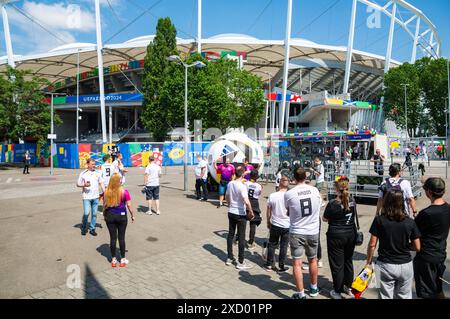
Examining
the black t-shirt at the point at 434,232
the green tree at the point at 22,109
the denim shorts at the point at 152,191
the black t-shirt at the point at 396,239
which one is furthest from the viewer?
the green tree at the point at 22,109

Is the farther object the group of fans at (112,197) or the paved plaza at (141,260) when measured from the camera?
the group of fans at (112,197)

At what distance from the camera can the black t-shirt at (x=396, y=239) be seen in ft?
→ 11.2

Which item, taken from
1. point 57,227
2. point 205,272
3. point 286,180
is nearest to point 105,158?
point 57,227

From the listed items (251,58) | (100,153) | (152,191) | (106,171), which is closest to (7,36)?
(100,153)

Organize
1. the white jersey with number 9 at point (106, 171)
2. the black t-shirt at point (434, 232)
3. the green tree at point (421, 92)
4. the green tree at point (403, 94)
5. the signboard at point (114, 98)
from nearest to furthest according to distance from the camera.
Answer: the black t-shirt at point (434, 232)
the white jersey with number 9 at point (106, 171)
the green tree at point (421, 92)
the green tree at point (403, 94)
the signboard at point (114, 98)

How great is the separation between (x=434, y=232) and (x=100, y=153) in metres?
27.7

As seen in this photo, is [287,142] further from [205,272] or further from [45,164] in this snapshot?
[45,164]

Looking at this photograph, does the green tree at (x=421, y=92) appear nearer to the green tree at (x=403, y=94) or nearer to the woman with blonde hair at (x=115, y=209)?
the green tree at (x=403, y=94)

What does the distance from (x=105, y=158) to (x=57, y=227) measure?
7.22 feet

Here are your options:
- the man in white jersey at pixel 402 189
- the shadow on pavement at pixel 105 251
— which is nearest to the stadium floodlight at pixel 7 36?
the shadow on pavement at pixel 105 251

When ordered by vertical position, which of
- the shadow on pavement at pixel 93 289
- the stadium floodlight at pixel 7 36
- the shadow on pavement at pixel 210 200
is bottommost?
the shadow on pavement at pixel 210 200

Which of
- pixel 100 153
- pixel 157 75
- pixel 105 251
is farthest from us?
pixel 157 75

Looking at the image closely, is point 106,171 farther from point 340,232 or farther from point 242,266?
point 340,232

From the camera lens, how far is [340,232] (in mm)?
4340
